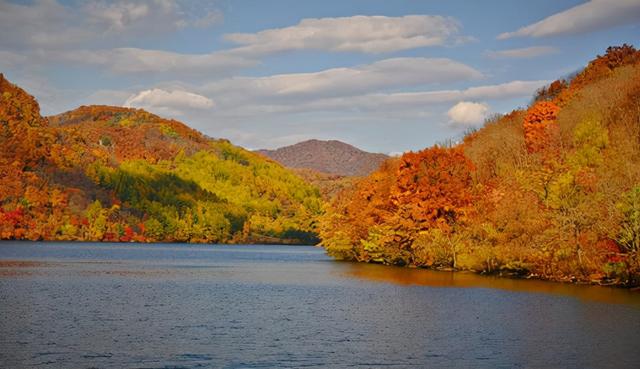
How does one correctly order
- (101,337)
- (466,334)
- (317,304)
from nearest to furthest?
(101,337), (466,334), (317,304)

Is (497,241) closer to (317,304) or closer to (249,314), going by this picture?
(317,304)

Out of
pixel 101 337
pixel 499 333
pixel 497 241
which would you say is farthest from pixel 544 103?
pixel 101 337

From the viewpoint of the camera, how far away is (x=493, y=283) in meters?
67.2

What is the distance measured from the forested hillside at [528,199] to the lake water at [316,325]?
4297mm

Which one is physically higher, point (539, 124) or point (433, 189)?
point (539, 124)

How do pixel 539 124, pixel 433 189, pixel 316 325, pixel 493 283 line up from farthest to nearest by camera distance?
1. pixel 539 124
2. pixel 433 189
3. pixel 493 283
4. pixel 316 325

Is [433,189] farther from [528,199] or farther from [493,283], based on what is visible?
[493,283]

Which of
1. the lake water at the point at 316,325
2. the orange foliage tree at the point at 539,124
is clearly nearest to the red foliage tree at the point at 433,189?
the orange foliage tree at the point at 539,124

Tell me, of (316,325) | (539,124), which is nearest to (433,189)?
(539,124)

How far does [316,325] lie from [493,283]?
1187 inches

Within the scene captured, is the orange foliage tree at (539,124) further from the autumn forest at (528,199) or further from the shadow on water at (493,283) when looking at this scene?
the shadow on water at (493,283)

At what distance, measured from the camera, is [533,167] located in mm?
76812

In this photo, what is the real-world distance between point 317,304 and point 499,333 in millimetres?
16471

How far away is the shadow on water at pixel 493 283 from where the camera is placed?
175 ft
